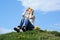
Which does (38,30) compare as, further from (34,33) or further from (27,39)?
(27,39)

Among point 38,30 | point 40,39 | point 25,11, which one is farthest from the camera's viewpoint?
point 25,11

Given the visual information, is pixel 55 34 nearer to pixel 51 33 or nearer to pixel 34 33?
pixel 51 33

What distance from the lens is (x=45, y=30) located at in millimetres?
16969

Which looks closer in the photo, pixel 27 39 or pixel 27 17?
pixel 27 39

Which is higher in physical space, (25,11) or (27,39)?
(25,11)

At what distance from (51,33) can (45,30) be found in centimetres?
93

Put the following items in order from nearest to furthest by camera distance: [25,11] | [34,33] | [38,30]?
[34,33], [38,30], [25,11]

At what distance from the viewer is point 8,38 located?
14570 millimetres

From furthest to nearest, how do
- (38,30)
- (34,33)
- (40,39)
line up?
1. (38,30)
2. (34,33)
3. (40,39)

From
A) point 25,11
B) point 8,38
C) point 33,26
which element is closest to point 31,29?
point 33,26

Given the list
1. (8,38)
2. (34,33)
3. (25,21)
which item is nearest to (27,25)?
(25,21)

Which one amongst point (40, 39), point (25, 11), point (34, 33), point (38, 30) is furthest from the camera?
point (25, 11)

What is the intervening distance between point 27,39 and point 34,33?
1762 mm

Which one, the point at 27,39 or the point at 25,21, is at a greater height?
the point at 25,21
